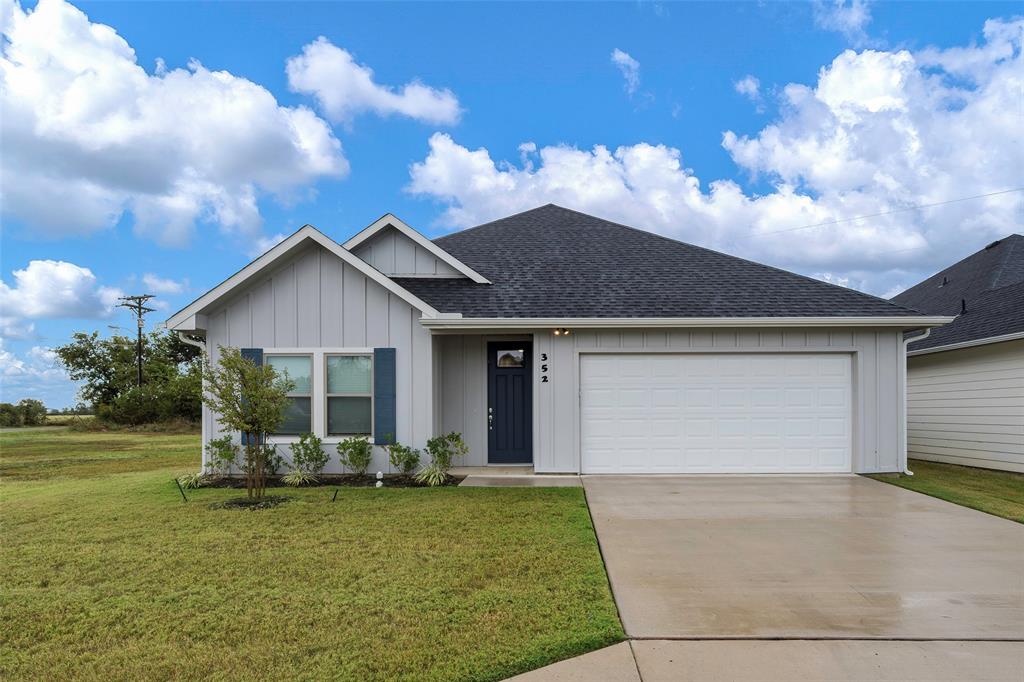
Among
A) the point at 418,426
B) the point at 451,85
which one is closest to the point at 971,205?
the point at 451,85

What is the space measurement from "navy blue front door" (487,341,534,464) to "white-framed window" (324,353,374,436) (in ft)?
7.49

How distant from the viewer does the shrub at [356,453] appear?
908 cm

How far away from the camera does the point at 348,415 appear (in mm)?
9461

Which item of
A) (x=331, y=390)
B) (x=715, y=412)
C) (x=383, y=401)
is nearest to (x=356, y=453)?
(x=383, y=401)

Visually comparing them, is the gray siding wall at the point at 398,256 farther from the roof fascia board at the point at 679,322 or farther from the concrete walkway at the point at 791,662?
the concrete walkway at the point at 791,662

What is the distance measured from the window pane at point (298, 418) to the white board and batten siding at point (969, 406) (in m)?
12.6

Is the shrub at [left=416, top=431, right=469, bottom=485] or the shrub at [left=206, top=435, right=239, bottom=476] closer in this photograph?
the shrub at [left=416, top=431, right=469, bottom=485]

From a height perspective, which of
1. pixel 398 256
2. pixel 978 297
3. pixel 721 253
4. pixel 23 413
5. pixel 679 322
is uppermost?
pixel 721 253

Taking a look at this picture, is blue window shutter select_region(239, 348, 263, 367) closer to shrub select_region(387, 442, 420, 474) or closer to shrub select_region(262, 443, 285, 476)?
→ shrub select_region(262, 443, 285, 476)

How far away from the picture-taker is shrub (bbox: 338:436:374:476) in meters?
9.08

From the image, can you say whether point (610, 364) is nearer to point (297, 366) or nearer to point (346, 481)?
point (346, 481)

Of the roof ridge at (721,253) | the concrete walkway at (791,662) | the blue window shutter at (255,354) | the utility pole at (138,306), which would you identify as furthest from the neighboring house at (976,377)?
the utility pole at (138,306)

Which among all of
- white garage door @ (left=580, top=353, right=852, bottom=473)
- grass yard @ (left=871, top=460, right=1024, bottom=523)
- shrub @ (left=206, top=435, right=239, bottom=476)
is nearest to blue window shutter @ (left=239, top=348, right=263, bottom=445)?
shrub @ (left=206, top=435, right=239, bottom=476)

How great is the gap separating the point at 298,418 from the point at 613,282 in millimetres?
6177
